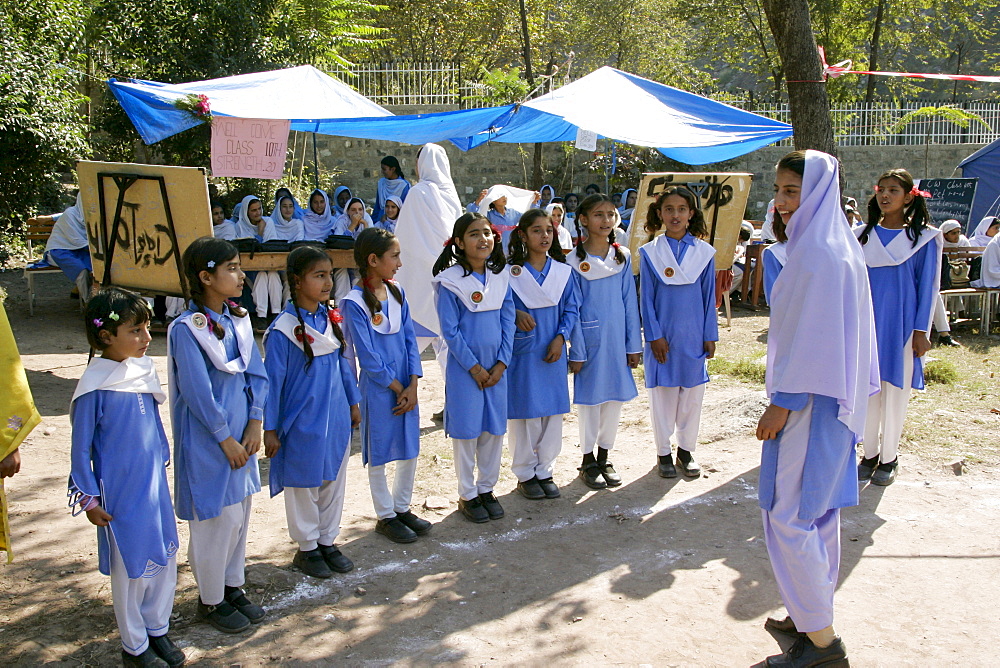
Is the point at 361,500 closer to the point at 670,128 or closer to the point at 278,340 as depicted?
the point at 278,340

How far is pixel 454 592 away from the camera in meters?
A: 3.90

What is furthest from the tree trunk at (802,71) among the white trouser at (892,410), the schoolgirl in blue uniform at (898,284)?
the white trouser at (892,410)

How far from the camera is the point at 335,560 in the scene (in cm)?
407

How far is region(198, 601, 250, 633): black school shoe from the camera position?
11.4ft

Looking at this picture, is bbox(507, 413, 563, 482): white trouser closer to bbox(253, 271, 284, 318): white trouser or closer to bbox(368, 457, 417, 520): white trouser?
bbox(368, 457, 417, 520): white trouser

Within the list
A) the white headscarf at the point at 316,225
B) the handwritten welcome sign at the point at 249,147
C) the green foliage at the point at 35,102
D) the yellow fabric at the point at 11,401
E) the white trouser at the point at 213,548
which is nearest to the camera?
the yellow fabric at the point at 11,401

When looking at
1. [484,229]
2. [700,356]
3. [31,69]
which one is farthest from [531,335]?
[31,69]

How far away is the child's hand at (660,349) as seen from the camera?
521 centimetres

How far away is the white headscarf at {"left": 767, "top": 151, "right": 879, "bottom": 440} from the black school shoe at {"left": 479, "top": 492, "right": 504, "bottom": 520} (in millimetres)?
2072

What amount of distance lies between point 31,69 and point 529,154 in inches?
463

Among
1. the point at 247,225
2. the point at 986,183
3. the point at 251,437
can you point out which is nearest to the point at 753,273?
Answer: the point at 986,183

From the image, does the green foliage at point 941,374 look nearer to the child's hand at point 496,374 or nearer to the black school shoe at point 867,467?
the black school shoe at point 867,467

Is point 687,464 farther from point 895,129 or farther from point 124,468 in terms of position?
point 895,129

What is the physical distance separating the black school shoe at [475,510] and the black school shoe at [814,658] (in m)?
1.88
